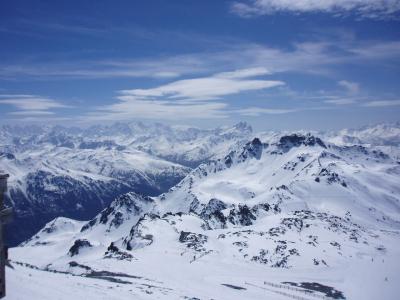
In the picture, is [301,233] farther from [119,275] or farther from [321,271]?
[119,275]

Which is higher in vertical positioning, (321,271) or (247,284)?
(247,284)

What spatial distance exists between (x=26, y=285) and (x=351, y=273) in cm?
8254

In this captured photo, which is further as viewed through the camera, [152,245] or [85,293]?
[152,245]

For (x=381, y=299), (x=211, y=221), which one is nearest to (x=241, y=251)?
(x=381, y=299)

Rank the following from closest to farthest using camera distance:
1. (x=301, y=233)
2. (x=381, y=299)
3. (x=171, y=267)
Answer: (x=381, y=299), (x=171, y=267), (x=301, y=233)

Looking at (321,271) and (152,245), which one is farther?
(152,245)

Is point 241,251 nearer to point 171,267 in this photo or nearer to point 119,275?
point 171,267

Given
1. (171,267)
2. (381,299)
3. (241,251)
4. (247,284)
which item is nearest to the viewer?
(247,284)

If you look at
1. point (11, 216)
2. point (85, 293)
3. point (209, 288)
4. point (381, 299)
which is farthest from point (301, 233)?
point (11, 216)

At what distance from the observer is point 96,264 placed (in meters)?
77.6

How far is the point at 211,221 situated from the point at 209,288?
120m

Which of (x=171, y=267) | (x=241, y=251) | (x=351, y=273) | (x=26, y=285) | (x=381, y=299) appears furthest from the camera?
(x=241, y=251)

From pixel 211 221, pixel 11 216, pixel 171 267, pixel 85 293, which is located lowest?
pixel 211 221

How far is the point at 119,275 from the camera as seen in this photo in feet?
209
